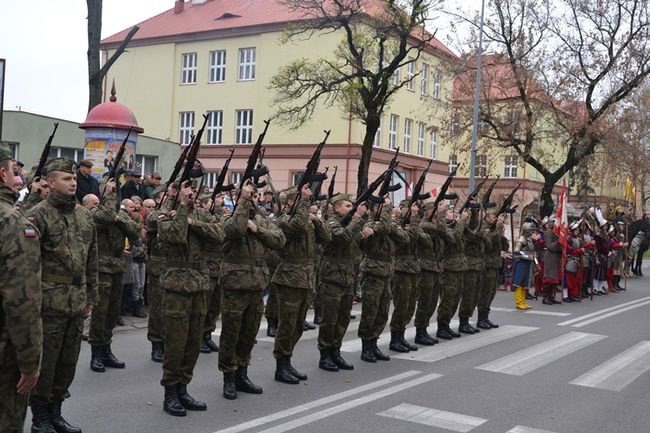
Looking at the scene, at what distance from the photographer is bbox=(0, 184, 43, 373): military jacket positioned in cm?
358

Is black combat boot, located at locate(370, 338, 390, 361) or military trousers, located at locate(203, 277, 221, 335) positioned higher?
military trousers, located at locate(203, 277, 221, 335)

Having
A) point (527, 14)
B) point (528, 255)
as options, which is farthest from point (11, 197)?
point (527, 14)

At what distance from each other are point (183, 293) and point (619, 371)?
5804 millimetres

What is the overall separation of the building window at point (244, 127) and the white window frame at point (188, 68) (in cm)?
395

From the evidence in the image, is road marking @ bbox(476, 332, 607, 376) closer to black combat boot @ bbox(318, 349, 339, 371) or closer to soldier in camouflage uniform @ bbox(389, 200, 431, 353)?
soldier in camouflage uniform @ bbox(389, 200, 431, 353)

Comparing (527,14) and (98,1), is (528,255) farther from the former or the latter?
(527,14)

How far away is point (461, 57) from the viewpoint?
28.2 metres

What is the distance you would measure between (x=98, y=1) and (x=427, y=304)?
976 centimetres

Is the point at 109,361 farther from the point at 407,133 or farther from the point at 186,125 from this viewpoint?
the point at 186,125

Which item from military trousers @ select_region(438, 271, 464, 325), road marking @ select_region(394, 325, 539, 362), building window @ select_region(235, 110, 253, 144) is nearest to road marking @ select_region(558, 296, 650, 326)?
road marking @ select_region(394, 325, 539, 362)

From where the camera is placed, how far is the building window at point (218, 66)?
40.6m

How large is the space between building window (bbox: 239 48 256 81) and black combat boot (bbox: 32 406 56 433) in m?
35.2

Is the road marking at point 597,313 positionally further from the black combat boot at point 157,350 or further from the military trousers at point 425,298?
the black combat boot at point 157,350

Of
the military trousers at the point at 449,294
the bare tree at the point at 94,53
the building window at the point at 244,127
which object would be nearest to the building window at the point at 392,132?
the building window at the point at 244,127
